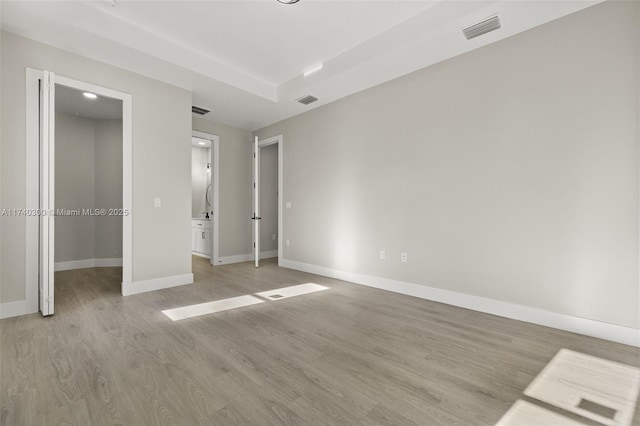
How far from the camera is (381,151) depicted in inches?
153

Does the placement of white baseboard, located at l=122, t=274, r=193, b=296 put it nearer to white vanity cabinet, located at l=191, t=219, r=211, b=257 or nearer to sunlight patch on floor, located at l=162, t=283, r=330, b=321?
sunlight patch on floor, located at l=162, t=283, r=330, b=321

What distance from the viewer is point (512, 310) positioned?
275 centimetres

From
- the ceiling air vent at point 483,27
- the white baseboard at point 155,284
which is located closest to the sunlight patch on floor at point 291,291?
the white baseboard at point 155,284

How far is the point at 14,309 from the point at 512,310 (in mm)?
4835

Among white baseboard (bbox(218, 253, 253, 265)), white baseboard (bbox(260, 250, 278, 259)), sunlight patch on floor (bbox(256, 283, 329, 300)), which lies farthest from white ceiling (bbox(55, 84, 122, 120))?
white baseboard (bbox(260, 250, 278, 259))

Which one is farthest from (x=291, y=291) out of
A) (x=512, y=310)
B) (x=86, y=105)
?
(x=86, y=105)

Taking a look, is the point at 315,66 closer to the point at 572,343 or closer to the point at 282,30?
the point at 282,30

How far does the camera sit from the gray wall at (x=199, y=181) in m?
7.25

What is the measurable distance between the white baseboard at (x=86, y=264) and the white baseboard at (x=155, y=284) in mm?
2340

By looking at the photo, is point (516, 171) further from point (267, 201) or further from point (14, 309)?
point (14, 309)

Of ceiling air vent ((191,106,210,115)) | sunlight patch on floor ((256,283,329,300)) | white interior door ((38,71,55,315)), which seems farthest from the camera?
ceiling air vent ((191,106,210,115))

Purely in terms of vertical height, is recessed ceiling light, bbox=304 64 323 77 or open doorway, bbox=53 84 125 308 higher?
recessed ceiling light, bbox=304 64 323 77

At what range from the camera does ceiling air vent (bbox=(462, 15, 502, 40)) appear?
2564 mm

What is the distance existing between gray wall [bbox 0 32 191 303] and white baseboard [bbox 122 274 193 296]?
62 mm
